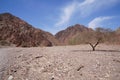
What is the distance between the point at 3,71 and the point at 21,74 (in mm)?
1125

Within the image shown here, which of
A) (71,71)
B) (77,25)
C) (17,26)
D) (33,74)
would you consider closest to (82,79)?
(71,71)

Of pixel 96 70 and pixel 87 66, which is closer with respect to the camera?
pixel 96 70

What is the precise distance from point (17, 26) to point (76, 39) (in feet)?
100

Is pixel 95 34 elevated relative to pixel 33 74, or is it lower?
elevated

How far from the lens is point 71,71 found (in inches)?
369

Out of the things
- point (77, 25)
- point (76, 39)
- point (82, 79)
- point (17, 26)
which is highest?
point (77, 25)

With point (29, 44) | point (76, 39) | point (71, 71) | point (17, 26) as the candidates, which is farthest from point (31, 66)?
point (17, 26)

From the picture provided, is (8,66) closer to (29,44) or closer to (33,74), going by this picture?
(33,74)

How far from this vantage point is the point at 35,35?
50125mm

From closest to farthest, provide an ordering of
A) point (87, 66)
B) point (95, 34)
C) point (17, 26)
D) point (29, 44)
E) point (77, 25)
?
point (87, 66) → point (95, 34) → point (29, 44) → point (17, 26) → point (77, 25)

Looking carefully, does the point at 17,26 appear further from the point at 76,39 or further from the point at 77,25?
the point at 77,25

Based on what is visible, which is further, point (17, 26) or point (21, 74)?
point (17, 26)

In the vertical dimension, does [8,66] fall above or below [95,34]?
below

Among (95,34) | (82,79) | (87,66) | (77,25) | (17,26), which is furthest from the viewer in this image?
(77,25)
